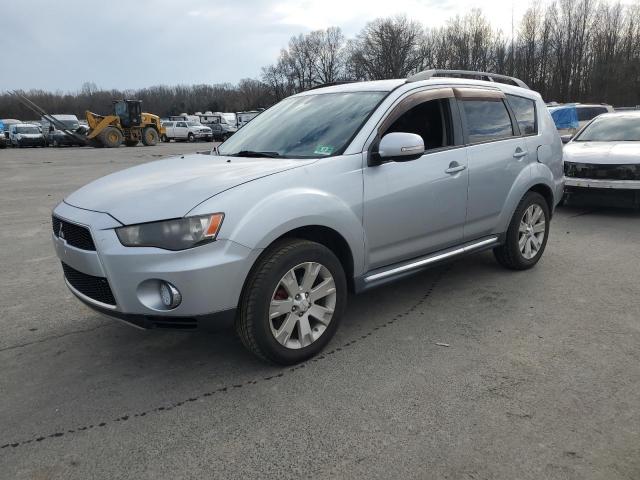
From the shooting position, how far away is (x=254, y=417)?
2.81 m

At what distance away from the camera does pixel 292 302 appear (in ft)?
10.6

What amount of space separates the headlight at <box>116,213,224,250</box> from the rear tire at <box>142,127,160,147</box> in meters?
34.1

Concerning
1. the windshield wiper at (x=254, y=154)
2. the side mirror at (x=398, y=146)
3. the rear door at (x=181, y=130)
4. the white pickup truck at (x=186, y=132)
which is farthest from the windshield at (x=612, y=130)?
the rear door at (x=181, y=130)

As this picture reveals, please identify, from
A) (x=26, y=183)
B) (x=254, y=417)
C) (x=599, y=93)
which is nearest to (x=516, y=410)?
(x=254, y=417)

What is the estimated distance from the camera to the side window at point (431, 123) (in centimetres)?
410

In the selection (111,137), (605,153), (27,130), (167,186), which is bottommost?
(605,153)

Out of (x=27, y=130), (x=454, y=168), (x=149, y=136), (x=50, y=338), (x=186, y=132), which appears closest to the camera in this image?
(x=50, y=338)

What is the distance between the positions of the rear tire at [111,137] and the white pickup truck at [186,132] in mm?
11479

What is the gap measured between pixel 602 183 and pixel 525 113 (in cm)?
347

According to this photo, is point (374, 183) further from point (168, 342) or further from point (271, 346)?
point (168, 342)

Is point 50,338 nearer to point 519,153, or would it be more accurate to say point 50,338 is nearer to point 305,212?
point 305,212

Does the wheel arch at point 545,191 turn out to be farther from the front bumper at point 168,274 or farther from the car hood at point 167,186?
the front bumper at point 168,274

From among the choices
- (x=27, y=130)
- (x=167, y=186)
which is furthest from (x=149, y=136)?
(x=167, y=186)

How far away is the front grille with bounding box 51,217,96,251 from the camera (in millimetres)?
3059
